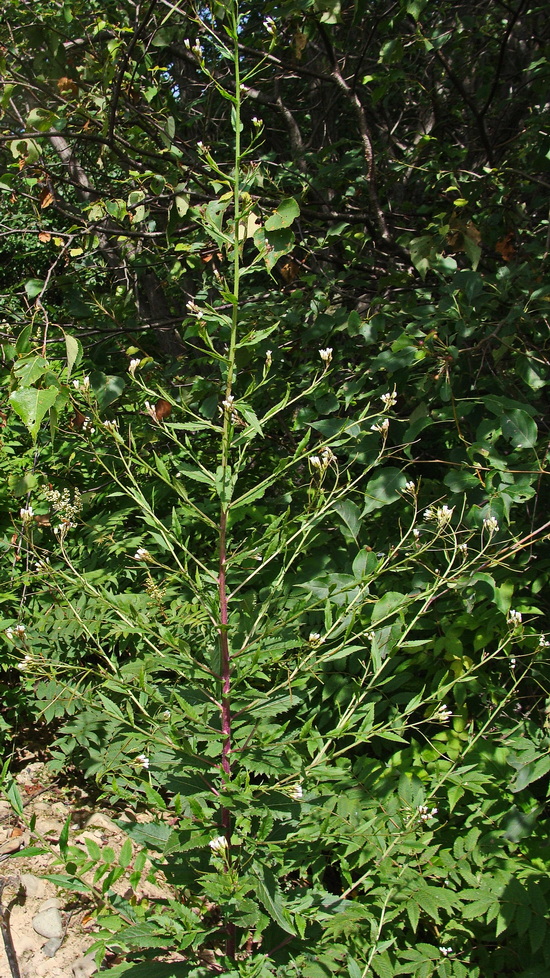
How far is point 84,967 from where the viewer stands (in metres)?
2.29

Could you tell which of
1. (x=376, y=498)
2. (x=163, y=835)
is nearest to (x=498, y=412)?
(x=376, y=498)

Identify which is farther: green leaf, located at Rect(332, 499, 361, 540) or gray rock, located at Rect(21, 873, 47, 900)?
gray rock, located at Rect(21, 873, 47, 900)

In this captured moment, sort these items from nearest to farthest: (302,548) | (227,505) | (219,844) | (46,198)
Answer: (219,844)
(227,505)
(302,548)
(46,198)

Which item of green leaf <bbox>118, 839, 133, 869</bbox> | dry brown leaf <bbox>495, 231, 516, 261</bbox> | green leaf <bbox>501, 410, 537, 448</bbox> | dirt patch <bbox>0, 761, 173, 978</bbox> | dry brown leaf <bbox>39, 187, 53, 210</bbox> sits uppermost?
dry brown leaf <bbox>39, 187, 53, 210</bbox>

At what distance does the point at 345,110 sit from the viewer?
14.0ft

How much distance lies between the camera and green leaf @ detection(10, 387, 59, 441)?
1.68 m

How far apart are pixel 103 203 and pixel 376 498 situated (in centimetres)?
151

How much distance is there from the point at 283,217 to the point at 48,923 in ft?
7.63

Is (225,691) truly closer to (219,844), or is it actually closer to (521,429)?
(219,844)

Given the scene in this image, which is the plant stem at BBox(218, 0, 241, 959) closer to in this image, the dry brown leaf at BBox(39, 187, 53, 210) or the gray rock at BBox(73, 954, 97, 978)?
the gray rock at BBox(73, 954, 97, 978)

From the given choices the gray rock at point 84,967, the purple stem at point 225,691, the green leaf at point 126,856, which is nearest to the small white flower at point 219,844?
the purple stem at point 225,691

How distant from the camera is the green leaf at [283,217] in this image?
6.58 feet

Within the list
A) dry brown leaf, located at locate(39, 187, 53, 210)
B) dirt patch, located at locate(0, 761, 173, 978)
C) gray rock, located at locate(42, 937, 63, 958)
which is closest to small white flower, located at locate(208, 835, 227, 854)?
dirt patch, located at locate(0, 761, 173, 978)

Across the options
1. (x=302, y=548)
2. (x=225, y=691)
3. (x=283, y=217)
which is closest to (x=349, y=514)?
(x=302, y=548)
